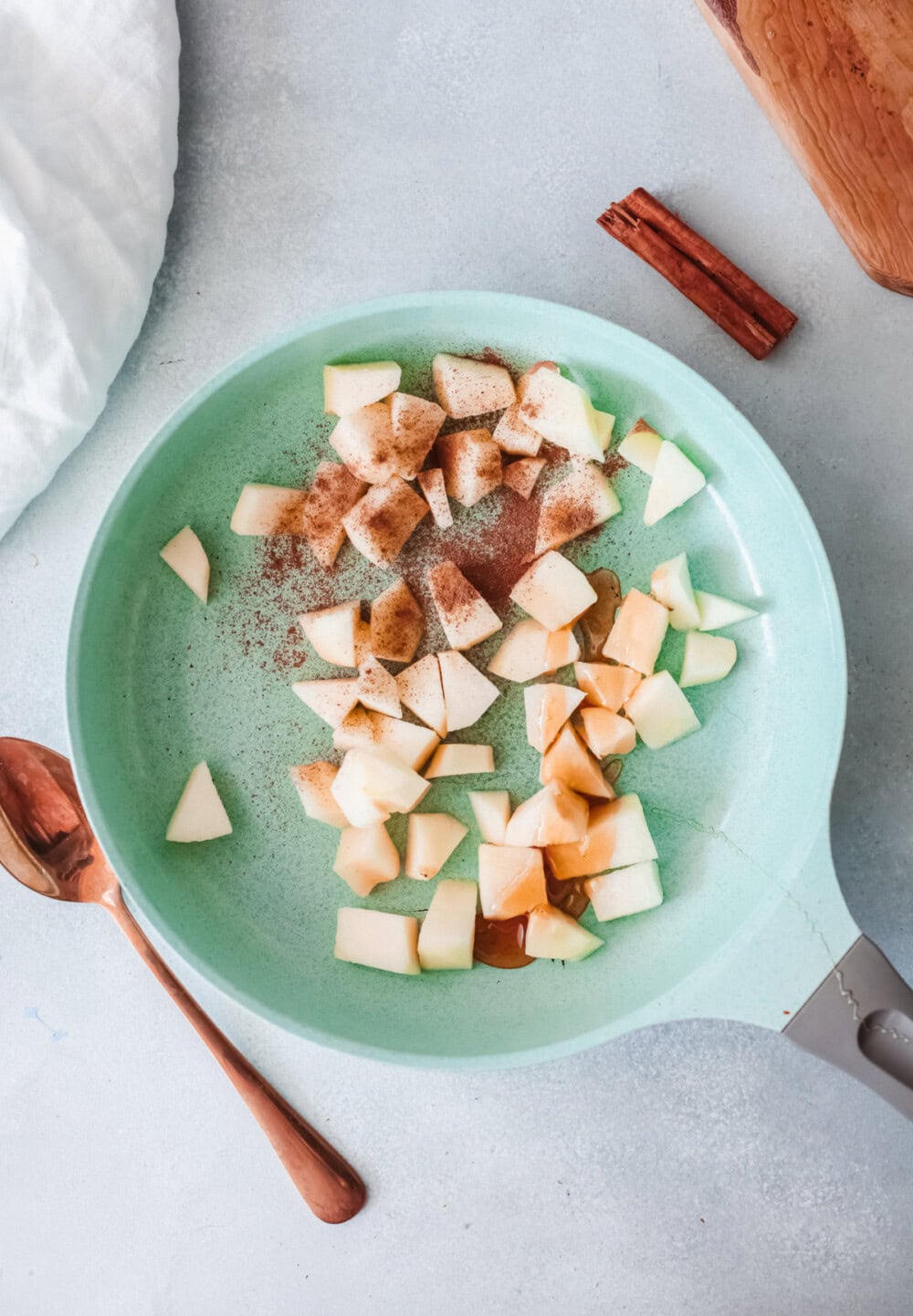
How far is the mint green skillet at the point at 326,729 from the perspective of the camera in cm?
104

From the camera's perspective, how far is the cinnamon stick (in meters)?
1.05

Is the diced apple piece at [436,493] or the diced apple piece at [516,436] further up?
the diced apple piece at [516,436]

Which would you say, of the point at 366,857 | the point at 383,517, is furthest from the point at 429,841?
the point at 383,517

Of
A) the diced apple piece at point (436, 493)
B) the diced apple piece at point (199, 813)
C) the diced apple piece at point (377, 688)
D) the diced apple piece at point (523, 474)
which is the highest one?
the diced apple piece at point (523, 474)

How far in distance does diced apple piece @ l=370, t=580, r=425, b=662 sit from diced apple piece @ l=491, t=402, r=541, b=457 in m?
0.21

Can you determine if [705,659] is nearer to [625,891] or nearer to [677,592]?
[677,592]

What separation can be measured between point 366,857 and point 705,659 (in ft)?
1.57

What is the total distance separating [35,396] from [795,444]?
0.93 meters

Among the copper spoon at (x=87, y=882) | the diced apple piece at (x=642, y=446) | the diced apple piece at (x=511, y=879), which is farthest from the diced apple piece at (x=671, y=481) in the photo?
the copper spoon at (x=87, y=882)

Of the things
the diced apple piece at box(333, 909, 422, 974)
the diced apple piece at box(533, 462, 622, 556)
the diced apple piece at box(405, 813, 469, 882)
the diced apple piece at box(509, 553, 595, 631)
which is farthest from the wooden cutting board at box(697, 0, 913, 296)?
the diced apple piece at box(333, 909, 422, 974)

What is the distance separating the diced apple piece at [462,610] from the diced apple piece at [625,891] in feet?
1.11

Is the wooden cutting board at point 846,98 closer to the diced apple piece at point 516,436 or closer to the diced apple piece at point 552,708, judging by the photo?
the diced apple piece at point 516,436

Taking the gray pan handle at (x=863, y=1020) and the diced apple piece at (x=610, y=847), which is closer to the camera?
the gray pan handle at (x=863, y=1020)

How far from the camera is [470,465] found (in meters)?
1.05
